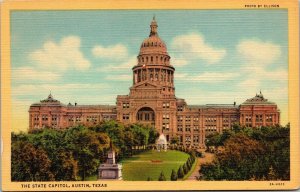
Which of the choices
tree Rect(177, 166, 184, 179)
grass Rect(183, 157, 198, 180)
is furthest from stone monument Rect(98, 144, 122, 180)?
grass Rect(183, 157, 198, 180)

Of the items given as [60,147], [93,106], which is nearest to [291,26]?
[93,106]

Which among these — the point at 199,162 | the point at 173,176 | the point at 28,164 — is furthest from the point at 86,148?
the point at 199,162

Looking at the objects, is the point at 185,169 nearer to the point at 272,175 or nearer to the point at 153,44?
the point at 272,175

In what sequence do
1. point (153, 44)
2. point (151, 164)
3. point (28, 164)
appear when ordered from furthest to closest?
1. point (151, 164)
2. point (28, 164)
3. point (153, 44)

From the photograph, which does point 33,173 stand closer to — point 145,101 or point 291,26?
point 145,101

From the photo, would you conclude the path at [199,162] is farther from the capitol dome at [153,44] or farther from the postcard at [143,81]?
the capitol dome at [153,44]

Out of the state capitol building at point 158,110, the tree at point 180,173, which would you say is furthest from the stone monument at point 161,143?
the tree at point 180,173
